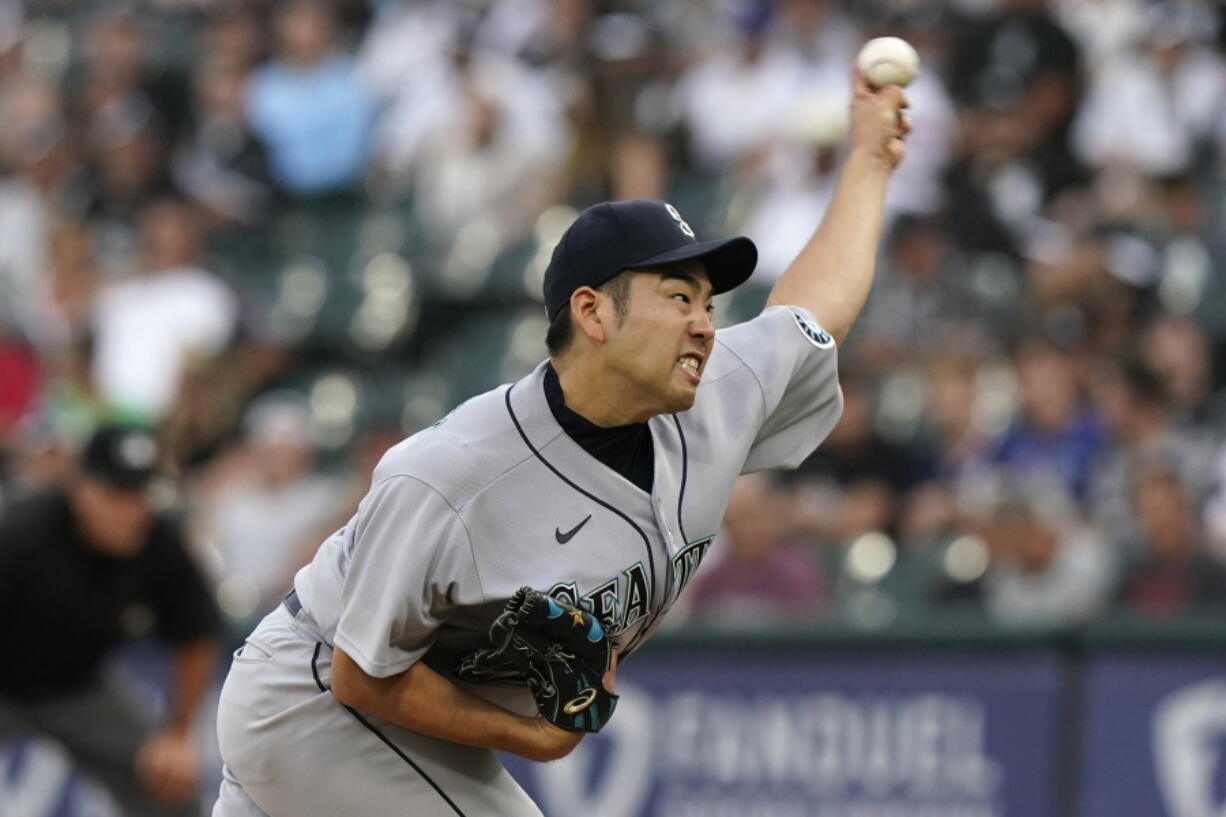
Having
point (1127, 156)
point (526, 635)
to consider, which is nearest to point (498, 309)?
point (1127, 156)

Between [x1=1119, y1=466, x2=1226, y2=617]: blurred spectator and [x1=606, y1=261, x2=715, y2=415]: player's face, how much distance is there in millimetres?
4373

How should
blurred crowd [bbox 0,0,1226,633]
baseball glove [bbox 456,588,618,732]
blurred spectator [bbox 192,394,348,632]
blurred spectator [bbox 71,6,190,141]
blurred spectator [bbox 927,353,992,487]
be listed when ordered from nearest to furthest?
baseball glove [bbox 456,588,618,732] → blurred crowd [bbox 0,0,1226,633] → blurred spectator [bbox 927,353,992,487] → blurred spectator [bbox 192,394,348,632] → blurred spectator [bbox 71,6,190,141]

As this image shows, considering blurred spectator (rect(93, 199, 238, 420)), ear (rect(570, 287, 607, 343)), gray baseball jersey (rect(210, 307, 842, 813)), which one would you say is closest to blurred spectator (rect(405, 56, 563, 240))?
blurred spectator (rect(93, 199, 238, 420))

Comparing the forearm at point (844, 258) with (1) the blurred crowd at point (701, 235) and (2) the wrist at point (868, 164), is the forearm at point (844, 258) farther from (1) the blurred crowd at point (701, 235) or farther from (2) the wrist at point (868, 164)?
(1) the blurred crowd at point (701, 235)

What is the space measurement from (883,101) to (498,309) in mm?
6795

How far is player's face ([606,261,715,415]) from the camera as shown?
352 cm

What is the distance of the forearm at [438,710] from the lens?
11.7 feet

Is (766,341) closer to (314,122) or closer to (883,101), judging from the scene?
(883,101)

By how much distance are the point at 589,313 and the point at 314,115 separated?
8702 millimetres

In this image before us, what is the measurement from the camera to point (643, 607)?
3.73 meters

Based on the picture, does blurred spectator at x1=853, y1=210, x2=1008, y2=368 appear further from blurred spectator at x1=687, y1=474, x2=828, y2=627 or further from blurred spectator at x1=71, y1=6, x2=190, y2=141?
blurred spectator at x1=71, y1=6, x2=190, y2=141

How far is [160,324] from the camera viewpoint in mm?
10711

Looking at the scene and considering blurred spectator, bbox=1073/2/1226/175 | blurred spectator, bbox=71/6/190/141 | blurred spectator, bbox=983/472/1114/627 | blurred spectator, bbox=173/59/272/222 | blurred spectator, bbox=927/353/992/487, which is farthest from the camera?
blurred spectator, bbox=71/6/190/141

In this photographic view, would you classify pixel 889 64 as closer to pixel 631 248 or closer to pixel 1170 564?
pixel 631 248
